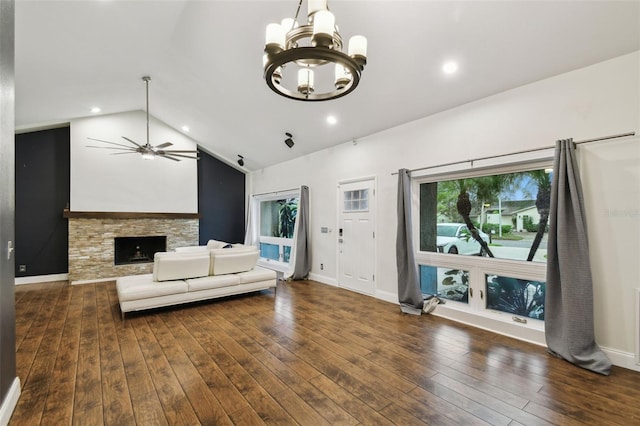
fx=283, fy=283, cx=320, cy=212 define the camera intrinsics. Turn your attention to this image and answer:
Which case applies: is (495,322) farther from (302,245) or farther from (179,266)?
(179,266)

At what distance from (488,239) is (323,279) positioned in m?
A: 3.23

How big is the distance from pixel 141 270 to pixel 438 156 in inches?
265

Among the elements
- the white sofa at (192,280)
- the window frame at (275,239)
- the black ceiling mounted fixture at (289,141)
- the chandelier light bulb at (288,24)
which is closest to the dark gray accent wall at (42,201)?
the white sofa at (192,280)

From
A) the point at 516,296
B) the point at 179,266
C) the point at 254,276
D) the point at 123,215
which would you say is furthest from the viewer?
the point at 123,215

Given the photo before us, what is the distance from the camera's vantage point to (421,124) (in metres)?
4.09

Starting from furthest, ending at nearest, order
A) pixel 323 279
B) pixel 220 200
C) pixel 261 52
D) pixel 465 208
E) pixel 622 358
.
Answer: pixel 220 200 < pixel 323 279 < pixel 465 208 < pixel 261 52 < pixel 622 358

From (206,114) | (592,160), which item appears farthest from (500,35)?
(206,114)

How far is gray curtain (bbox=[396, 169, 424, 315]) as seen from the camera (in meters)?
3.96

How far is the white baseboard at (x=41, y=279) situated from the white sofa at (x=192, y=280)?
9.63 feet

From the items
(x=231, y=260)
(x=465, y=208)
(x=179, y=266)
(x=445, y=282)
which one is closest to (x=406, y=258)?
(x=445, y=282)

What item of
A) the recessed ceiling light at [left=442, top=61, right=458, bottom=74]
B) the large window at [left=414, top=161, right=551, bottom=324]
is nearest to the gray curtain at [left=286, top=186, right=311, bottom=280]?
the large window at [left=414, top=161, right=551, bottom=324]

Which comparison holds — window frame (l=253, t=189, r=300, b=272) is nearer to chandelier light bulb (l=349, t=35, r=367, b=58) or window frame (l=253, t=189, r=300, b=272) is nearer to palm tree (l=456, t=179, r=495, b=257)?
palm tree (l=456, t=179, r=495, b=257)

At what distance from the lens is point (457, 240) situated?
12.7 ft

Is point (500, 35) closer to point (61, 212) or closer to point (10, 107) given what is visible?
point (10, 107)
